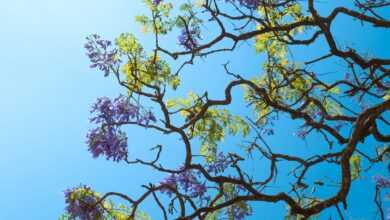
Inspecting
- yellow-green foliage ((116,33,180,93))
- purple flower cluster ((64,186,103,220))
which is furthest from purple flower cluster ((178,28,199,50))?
purple flower cluster ((64,186,103,220))

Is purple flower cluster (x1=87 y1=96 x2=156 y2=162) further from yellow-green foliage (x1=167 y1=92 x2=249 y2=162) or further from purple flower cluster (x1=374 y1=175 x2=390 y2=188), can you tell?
purple flower cluster (x1=374 y1=175 x2=390 y2=188)

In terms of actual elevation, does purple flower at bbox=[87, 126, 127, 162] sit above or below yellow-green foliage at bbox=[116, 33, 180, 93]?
below

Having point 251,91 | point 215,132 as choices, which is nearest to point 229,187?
point 215,132

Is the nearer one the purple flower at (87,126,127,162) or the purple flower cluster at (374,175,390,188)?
the purple flower at (87,126,127,162)

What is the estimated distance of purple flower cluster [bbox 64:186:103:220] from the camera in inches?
213

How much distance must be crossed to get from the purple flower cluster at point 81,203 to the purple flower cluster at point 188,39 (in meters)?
1.92

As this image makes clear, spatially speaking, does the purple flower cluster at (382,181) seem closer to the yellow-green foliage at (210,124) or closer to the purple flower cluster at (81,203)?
the yellow-green foliage at (210,124)

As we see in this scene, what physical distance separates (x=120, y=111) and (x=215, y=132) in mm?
1454

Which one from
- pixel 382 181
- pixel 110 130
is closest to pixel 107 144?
pixel 110 130

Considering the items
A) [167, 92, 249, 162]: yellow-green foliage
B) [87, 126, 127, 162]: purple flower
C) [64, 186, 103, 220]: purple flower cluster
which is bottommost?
[64, 186, 103, 220]: purple flower cluster

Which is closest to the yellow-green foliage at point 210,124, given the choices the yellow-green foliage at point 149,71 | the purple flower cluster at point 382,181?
the yellow-green foliage at point 149,71

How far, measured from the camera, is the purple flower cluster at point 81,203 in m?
5.41

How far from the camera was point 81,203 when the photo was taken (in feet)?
17.8

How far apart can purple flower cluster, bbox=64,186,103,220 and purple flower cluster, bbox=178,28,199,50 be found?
75.7 inches
